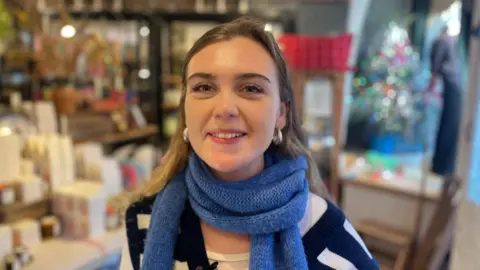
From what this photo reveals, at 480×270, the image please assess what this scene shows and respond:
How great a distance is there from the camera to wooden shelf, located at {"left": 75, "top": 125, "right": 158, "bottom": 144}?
8.45 feet

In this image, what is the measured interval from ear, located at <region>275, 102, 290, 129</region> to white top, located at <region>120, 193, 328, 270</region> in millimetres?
188

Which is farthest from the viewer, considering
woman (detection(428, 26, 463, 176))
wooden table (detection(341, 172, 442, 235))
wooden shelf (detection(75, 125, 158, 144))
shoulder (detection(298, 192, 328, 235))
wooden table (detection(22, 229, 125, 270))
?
wooden table (detection(341, 172, 442, 235))

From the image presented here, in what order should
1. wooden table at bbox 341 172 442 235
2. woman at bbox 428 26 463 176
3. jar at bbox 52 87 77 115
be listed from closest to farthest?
jar at bbox 52 87 77 115 → woman at bbox 428 26 463 176 → wooden table at bbox 341 172 442 235

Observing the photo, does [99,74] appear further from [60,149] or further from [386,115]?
[386,115]

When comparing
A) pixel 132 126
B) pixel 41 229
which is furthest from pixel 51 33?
pixel 41 229

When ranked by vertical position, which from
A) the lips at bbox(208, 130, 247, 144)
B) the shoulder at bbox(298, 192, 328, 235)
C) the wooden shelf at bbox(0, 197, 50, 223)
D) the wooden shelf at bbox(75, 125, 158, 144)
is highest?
the lips at bbox(208, 130, 247, 144)

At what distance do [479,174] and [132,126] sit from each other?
2.08 m

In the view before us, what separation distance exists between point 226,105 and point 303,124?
1.40 m

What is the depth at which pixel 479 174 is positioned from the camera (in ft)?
5.68

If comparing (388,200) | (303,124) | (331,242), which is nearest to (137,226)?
(331,242)

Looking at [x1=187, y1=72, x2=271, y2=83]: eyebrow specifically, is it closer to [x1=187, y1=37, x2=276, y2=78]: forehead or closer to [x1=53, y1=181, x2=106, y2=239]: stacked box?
[x1=187, y1=37, x2=276, y2=78]: forehead

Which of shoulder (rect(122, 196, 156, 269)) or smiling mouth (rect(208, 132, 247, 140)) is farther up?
smiling mouth (rect(208, 132, 247, 140))

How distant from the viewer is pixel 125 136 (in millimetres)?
2793

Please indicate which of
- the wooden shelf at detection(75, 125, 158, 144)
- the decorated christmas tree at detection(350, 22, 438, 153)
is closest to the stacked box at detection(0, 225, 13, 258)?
the wooden shelf at detection(75, 125, 158, 144)
